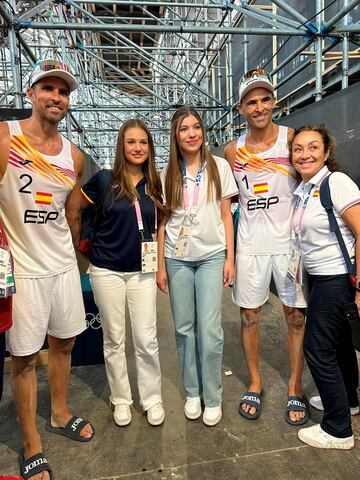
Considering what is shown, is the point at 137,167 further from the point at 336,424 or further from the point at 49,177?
the point at 336,424

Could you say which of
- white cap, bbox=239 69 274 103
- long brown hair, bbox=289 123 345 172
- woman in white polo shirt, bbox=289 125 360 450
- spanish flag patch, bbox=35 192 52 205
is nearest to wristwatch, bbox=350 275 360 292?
woman in white polo shirt, bbox=289 125 360 450

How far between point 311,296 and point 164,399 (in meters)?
1.28

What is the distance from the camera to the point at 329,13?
482cm

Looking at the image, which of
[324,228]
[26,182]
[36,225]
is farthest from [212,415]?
[26,182]

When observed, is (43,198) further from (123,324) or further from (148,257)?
(123,324)

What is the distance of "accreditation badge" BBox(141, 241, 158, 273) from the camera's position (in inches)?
85.9

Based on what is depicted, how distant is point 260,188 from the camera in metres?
2.28

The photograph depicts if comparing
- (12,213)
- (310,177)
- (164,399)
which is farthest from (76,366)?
(310,177)

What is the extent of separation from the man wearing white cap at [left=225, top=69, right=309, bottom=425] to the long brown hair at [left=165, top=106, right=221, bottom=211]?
227mm

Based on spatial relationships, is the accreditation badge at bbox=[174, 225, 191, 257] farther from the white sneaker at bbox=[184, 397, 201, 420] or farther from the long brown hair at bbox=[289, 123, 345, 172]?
the white sneaker at bbox=[184, 397, 201, 420]

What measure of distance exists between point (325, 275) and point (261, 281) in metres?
0.47

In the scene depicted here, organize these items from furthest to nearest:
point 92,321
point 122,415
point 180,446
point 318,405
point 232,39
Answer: point 232,39, point 92,321, point 318,405, point 122,415, point 180,446

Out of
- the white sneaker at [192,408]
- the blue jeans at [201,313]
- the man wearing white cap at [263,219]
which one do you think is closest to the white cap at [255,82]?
the man wearing white cap at [263,219]

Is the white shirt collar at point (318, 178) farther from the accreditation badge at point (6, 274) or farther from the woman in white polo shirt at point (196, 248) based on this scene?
the accreditation badge at point (6, 274)
